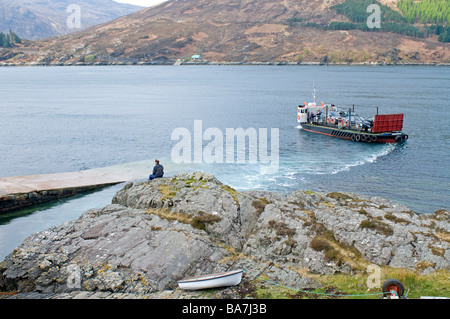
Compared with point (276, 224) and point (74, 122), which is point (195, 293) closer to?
point (276, 224)

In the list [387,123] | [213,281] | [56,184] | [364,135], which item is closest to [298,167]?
[364,135]

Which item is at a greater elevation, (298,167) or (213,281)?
(213,281)

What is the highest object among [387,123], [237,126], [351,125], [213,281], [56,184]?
[387,123]

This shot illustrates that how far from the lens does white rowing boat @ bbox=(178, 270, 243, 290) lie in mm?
15219

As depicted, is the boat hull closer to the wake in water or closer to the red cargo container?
the red cargo container

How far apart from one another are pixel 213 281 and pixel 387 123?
161ft

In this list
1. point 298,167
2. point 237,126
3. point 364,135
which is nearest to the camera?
point 298,167

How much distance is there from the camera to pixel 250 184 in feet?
123

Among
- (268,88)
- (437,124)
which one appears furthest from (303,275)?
(268,88)

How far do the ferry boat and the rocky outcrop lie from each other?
3550 cm

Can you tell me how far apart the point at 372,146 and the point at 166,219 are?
41.8 m

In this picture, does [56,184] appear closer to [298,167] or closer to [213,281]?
[298,167]

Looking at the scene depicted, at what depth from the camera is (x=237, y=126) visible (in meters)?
68.8

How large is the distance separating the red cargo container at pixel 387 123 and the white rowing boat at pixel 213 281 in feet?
155
